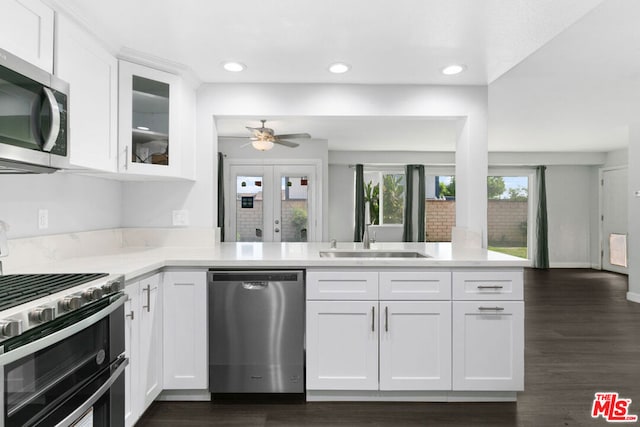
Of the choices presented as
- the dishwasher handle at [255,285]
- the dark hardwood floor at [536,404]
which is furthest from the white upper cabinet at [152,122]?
the dark hardwood floor at [536,404]

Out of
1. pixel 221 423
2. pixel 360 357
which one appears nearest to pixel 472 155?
pixel 360 357

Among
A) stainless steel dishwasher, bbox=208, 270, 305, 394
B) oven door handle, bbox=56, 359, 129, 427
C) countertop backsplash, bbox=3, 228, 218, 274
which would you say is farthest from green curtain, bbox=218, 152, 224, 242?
oven door handle, bbox=56, 359, 129, 427

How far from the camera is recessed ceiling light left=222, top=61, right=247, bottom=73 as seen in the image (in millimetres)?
2580

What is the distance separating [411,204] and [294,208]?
2621mm

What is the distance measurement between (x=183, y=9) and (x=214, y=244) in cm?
169

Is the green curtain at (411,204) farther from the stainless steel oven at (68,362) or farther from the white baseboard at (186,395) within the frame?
the stainless steel oven at (68,362)

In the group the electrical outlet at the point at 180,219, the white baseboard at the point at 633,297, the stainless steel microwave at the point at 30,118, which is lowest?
the white baseboard at the point at 633,297

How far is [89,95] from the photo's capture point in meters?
2.06

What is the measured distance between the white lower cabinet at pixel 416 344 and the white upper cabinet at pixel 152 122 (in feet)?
5.80

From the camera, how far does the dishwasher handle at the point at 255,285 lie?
7.64 feet

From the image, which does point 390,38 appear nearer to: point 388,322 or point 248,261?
point 248,261

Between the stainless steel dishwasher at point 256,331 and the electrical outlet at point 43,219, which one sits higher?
the electrical outlet at point 43,219

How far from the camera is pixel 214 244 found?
298cm

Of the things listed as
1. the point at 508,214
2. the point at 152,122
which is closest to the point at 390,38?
the point at 152,122
